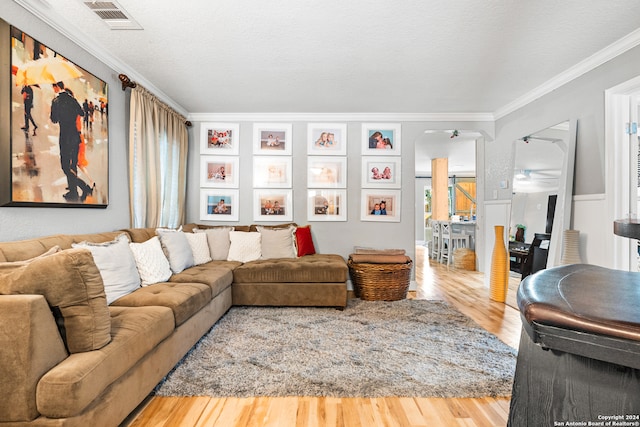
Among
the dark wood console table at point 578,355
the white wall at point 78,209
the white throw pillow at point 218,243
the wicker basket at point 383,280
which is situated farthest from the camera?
the white throw pillow at point 218,243

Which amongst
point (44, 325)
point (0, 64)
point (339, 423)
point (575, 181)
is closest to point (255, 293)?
point (339, 423)

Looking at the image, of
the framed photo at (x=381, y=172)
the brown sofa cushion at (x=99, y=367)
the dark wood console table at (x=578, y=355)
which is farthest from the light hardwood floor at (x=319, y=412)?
the framed photo at (x=381, y=172)

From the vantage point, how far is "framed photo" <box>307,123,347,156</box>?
14.9 feet

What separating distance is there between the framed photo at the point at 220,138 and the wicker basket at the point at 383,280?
93.6 inches

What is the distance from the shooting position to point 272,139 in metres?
4.57

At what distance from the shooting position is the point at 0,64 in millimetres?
1941

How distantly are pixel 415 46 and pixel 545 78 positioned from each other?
165 centimetres

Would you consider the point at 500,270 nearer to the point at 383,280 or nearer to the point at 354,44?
the point at 383,280

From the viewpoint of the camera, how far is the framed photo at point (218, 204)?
15.0ft

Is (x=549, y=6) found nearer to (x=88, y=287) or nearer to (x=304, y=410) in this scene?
(x=304, y=410)

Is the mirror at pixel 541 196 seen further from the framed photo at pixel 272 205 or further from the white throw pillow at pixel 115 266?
A: the white throw pillow at pixel 115 266

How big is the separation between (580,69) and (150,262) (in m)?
4.18

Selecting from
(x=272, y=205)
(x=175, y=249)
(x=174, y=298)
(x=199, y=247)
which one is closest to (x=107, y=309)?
(x=174, y=298)

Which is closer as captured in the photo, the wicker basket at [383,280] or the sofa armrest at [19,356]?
the sofa armrest at [19,356]
